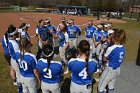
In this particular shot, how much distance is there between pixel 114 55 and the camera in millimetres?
6441

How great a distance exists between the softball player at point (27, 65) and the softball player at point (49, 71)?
0.34 meters

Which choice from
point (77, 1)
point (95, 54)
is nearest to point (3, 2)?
point (77, 1)

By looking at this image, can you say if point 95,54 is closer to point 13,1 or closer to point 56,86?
point 56,86

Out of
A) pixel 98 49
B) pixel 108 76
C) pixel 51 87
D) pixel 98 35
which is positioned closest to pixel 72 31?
pixel 98 35

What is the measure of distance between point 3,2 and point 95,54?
10214 cm

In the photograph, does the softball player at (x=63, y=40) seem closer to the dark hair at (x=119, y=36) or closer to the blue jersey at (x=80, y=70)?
the dark hair at (x=119, y=36)

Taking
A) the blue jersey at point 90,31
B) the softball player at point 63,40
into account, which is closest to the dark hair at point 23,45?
the softball player at point 63,40

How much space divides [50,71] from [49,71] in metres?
0.02

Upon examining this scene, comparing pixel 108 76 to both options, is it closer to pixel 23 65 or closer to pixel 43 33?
pixel 23 65

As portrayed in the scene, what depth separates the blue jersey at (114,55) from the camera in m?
6.39

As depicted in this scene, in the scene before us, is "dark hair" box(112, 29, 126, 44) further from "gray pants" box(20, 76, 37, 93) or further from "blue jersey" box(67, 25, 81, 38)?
"blue jersey" box(67, 25, 81, 38)

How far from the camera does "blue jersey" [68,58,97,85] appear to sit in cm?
516

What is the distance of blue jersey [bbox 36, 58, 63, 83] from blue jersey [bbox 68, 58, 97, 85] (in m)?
0.31

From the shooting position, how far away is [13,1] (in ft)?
366
